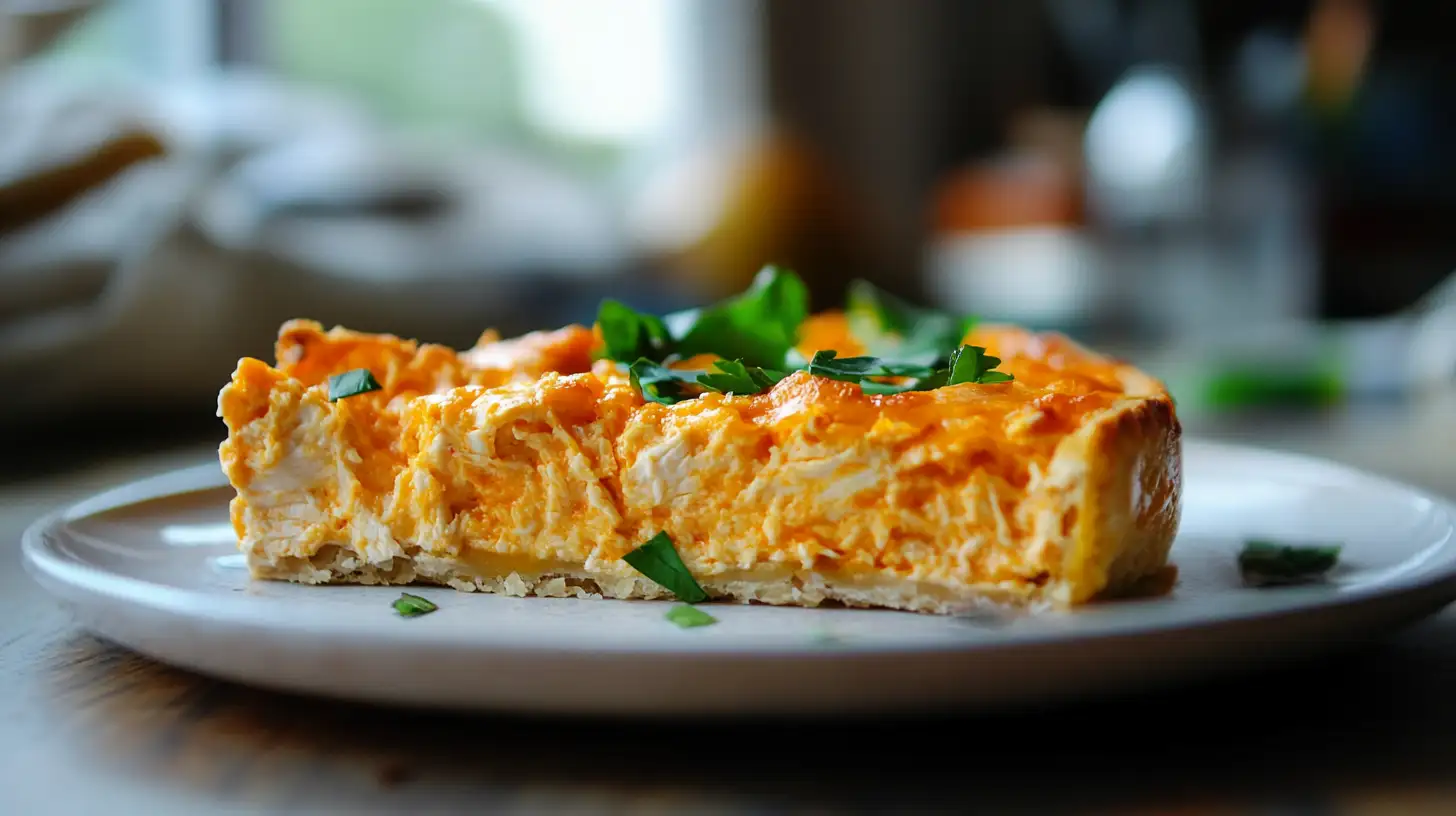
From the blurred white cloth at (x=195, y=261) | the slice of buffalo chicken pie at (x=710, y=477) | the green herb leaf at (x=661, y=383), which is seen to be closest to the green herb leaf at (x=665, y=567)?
the slice of buffalo chicken pie at (x=710, y=477)

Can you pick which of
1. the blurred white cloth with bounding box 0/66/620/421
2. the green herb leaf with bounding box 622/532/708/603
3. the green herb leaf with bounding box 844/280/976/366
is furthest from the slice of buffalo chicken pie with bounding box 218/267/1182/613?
the blurred white cloth with bounding box 0/66/620/421

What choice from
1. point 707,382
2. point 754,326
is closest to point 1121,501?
point 707,382

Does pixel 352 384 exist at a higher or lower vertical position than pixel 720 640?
higher

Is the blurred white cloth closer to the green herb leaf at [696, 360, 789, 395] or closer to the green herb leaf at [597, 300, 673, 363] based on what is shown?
the green herb leaf at [597, 300, 673, 363]

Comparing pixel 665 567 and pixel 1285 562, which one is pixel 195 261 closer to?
pixel 665 567

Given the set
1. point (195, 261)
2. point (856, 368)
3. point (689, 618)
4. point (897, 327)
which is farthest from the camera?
point (195, 261)
